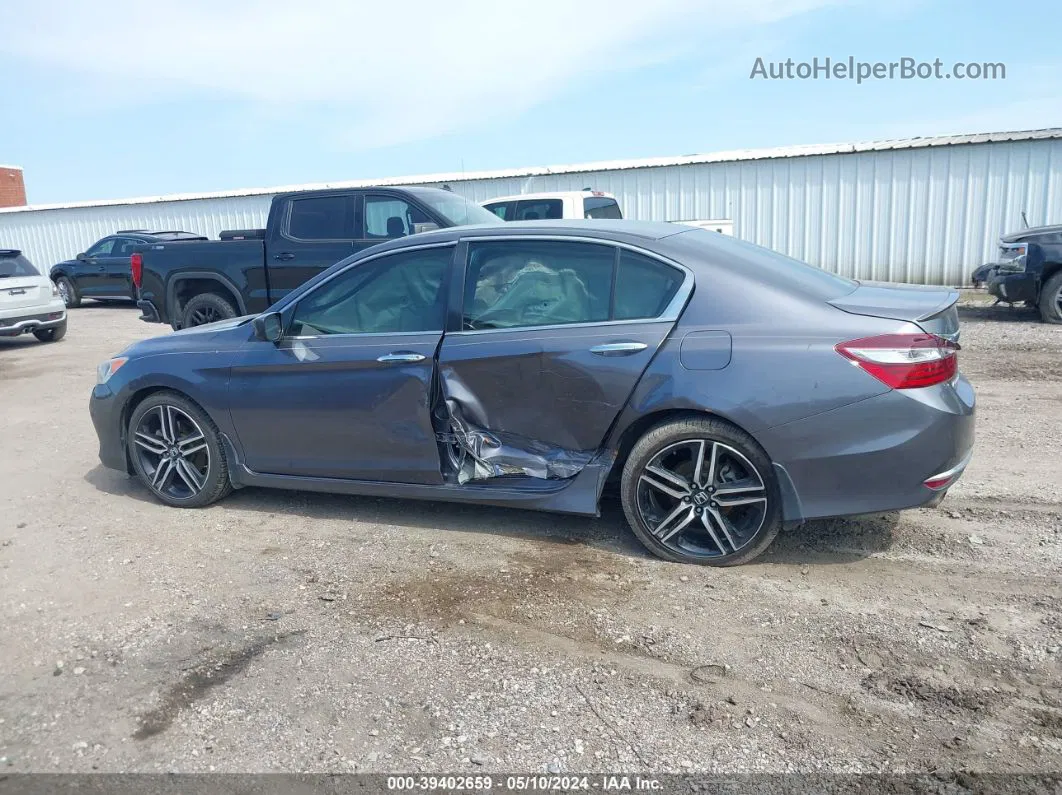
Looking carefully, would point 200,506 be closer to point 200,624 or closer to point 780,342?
point 200,624

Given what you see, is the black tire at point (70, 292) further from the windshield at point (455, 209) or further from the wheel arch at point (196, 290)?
the windshield at point (455, 209)

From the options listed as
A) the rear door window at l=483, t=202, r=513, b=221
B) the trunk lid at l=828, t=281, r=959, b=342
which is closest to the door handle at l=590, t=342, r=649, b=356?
the trunk lid at l=828, t=281, r=959, b=342

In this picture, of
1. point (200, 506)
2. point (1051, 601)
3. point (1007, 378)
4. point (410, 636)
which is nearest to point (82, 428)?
point (200, 506)

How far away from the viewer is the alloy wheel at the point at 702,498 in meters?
4.32

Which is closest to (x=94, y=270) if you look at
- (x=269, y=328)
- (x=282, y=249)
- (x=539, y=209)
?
(x=539, y=209)

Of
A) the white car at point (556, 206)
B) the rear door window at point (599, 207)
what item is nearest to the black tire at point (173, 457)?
the white car at point (556, 206)

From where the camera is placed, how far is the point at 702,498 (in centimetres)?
438

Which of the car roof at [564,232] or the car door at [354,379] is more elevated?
the car roof at [564,232]

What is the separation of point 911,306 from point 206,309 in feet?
25.3

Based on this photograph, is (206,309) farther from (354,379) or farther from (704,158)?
(704,158)

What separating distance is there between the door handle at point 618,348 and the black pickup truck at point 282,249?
4.20 metres

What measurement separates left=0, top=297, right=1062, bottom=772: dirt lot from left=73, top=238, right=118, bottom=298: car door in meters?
15.5

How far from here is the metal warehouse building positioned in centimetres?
1631

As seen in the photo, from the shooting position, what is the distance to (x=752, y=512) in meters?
4.36
